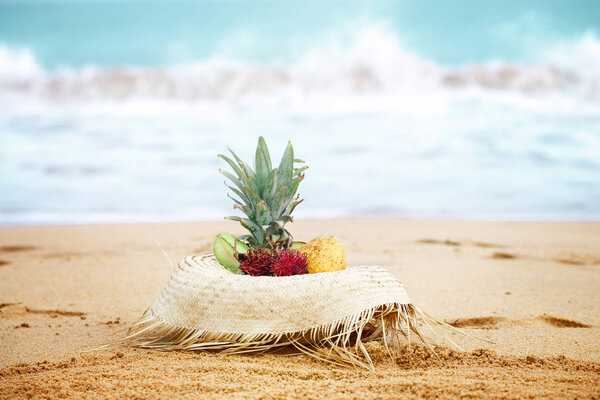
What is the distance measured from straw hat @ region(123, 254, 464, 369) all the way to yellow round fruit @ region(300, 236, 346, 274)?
376mm

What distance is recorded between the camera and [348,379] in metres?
2.67

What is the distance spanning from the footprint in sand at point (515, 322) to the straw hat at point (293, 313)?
72cm

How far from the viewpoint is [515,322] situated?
12.9 feet

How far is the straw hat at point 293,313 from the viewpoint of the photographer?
9.77 ft

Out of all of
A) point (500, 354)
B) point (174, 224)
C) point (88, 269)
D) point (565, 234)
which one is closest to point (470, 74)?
point (565, 234)

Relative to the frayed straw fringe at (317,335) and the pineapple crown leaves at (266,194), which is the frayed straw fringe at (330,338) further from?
the pineapple crown leaves at (266,194)

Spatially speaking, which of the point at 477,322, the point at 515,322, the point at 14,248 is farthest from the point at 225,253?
the point at 14,248

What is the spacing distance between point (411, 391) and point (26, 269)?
5.30m

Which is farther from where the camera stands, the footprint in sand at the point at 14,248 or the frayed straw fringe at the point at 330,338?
the footprint in sand at the point at 14,248

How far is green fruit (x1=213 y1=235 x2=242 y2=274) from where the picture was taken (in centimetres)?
372

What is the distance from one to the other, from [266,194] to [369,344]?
46.0 inches

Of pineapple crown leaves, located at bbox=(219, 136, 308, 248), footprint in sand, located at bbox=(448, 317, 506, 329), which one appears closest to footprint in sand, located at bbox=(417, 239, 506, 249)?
footprint in sand, located at bbox=(448, 317, 506, 329)

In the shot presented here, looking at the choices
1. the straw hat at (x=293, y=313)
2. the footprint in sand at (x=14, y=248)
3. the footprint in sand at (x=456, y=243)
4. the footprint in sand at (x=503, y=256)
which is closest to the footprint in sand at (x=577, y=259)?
the footprint in sand at (x=503, y=256)

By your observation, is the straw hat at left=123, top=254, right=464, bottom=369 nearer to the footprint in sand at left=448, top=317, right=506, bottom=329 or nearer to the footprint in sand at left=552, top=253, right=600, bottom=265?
the footprint in sand at left=448, top=317, right=506, bottom=329
